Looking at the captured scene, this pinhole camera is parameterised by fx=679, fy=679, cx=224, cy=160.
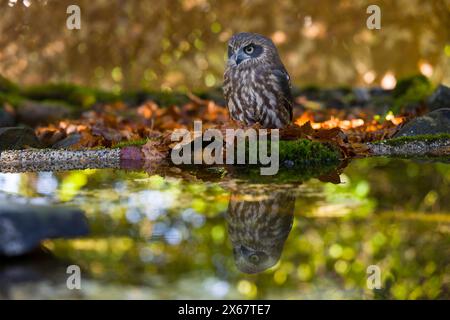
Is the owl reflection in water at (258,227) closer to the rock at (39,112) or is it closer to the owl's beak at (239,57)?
the owl's beak at (239,57)

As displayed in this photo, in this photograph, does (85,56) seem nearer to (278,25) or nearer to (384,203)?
(278,25)

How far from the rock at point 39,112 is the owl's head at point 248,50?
11.5 ft

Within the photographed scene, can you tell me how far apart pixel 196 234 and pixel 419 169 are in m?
2.14

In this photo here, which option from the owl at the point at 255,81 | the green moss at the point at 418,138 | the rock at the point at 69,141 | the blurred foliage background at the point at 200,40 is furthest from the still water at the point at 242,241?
the blurred foliage background at the point at 200,40

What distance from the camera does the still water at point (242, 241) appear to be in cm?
210

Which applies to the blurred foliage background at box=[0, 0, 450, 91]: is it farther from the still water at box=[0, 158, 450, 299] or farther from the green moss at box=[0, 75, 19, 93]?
the still water at box=[0, 158, 450, 299]

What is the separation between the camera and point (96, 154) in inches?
197

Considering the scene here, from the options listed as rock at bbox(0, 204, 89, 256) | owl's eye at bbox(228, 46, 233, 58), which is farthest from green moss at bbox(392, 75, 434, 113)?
rock at bbox(0, 204, 89, 256)

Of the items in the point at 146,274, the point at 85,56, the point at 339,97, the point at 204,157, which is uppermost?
the point at 85,56

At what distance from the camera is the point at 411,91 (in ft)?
28.4

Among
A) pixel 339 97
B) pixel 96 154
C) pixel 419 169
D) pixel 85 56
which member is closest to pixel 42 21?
pixel 85 56

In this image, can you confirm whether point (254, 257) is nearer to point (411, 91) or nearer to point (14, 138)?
point (14, 138)

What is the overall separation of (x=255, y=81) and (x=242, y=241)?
8.79ft

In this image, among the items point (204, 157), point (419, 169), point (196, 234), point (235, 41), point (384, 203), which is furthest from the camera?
point (235, 41)
